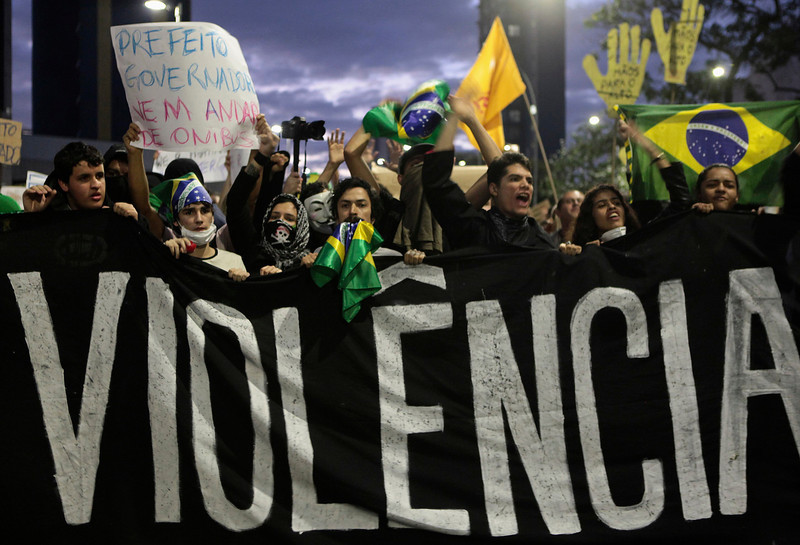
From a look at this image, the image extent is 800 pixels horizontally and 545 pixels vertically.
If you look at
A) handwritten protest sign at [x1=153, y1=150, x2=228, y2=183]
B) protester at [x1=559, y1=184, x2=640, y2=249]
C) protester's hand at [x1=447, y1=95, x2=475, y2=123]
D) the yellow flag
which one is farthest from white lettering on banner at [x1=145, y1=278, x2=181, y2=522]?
handwritten protest sign at [x1=153, y1=150, x2=228, y2=183]

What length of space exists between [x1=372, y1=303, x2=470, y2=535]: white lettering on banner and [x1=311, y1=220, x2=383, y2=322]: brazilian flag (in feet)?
0.46

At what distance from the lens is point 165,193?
430 cm

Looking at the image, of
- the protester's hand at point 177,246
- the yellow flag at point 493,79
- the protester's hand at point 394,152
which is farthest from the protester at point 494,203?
the protester's hand at point 394,152

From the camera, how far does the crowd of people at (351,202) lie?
3.82m

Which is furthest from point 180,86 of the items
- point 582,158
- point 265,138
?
point 582,158

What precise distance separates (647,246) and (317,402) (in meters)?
1.75

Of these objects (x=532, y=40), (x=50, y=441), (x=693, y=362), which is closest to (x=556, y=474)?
(x=693, y=362)

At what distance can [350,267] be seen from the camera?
142 inches

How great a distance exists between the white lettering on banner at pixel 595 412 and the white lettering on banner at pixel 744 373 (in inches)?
13.1

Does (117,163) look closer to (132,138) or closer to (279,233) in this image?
(132,138)

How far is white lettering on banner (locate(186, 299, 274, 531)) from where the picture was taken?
3.51 meters

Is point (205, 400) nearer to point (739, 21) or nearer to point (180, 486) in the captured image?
point (180, 486)

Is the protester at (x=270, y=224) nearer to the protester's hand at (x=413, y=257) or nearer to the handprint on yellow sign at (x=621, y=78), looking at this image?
the protester's hand at (x=413, y=257)

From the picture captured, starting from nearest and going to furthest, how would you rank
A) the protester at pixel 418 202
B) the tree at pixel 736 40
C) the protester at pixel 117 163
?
the protester at pixel 418 202 < the protester at pixel 117 163 < the tree at pixel 736 40
